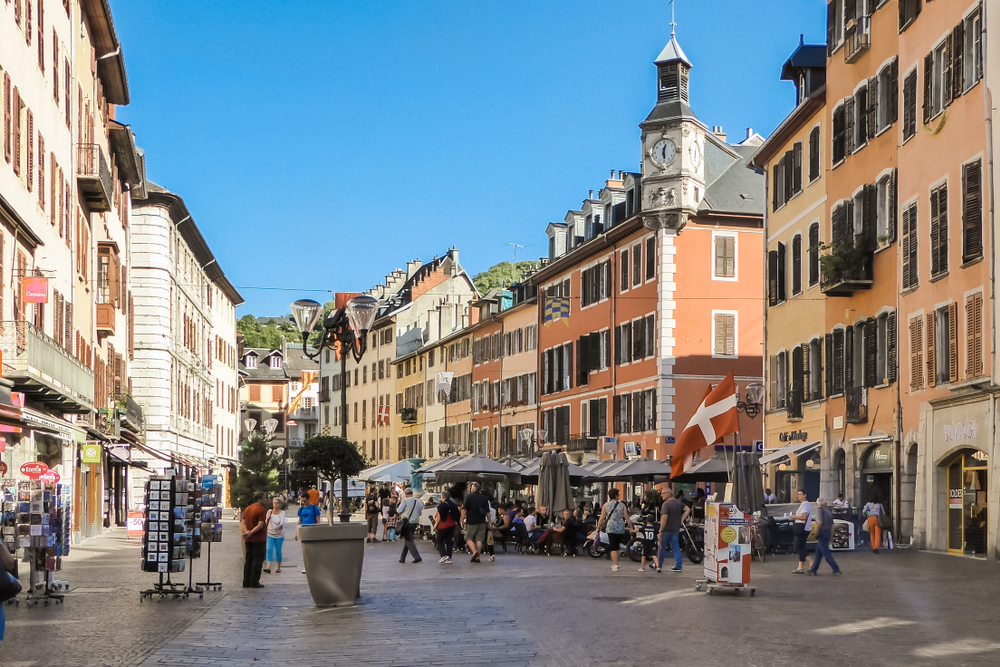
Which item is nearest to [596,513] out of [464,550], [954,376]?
[464,550]

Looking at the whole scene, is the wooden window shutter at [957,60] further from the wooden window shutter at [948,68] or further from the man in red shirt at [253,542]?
the man in red shirt at [253,542]

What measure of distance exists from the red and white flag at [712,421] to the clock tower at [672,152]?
88.7ft

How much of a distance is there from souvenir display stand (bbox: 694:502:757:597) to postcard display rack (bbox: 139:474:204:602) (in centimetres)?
703

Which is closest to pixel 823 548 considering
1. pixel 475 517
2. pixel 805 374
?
pixel 475 517

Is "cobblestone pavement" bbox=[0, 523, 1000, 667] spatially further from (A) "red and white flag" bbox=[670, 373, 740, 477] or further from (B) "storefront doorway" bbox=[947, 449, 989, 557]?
(B) "storefront doorway" bbox=[947, 449, 989, 557]

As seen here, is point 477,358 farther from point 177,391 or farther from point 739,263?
point 739,263

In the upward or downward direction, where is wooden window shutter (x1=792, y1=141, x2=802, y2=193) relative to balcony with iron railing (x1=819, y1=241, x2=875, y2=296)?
upward

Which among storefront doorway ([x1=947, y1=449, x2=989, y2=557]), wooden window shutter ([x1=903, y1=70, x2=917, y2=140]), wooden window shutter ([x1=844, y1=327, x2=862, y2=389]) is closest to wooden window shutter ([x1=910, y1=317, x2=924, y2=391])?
storefront doorway ([x1=947, y1=449, x2=989, y2=557])

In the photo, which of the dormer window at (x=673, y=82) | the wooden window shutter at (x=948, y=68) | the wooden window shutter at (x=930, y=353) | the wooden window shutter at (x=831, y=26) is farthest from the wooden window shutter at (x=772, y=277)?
the wooden window shutter at (x=948, y=68)

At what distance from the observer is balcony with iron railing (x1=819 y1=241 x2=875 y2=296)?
33.9 meters

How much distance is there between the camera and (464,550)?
33.2 meters

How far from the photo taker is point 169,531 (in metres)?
19.2

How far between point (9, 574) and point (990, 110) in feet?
74.4

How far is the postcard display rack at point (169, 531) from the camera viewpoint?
1903cm
